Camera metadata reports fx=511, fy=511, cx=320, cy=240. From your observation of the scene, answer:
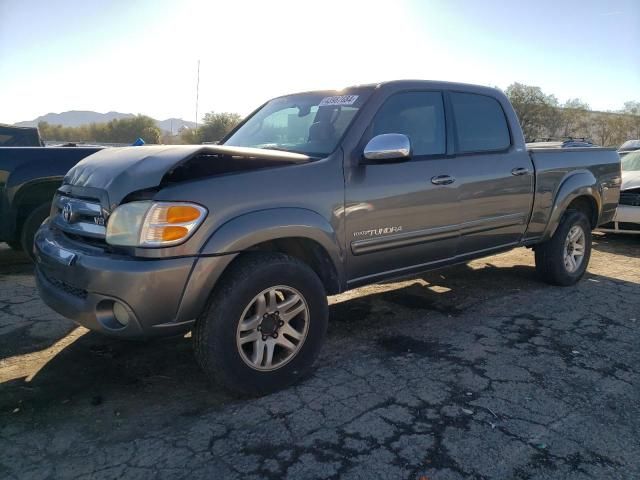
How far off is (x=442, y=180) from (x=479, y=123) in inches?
36.1

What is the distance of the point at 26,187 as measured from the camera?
17.4ft

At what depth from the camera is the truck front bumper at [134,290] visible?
254 cm

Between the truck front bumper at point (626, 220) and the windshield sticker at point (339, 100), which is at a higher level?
the windshield sticker at point (339, 100)

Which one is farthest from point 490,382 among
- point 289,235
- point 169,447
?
point 169,447

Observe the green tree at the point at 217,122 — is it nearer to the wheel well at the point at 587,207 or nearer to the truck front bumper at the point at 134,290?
the wheel well at the point at 587,207

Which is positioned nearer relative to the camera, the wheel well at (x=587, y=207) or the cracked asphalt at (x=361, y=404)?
the cracked asphalt at (x=361, y=404)

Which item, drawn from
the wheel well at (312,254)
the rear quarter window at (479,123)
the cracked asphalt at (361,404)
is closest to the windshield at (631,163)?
the cracked asphalt at (361,404)

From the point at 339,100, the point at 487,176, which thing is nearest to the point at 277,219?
the point at 339,100

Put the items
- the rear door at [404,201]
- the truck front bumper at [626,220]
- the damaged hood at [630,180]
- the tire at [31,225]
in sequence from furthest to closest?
1. the damaged hood at [630,180]
2. the truck front bumper at [626,220]
3. the tire at [31,225]
4. the rear door at [404,201]

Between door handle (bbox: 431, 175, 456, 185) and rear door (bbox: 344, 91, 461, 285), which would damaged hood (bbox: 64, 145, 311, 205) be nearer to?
rear door (bbox: 344, 91, 461, 285)

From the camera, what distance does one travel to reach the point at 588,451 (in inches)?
97.9

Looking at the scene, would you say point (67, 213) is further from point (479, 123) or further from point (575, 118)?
point (575, 118)

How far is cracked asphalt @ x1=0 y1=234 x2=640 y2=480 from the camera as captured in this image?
237cm

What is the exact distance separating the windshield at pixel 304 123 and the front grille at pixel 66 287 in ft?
5.41
